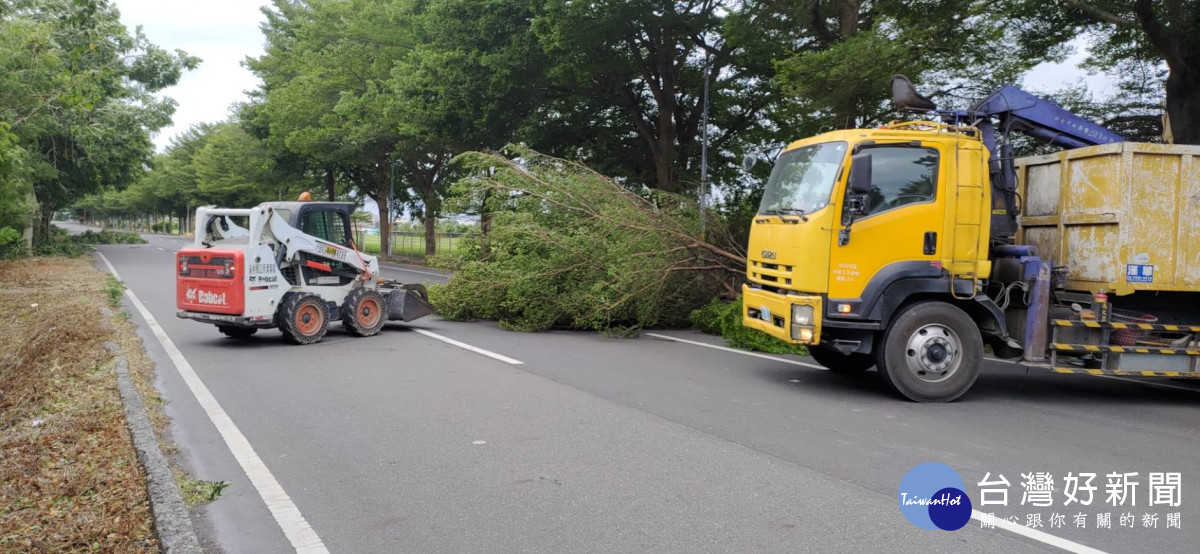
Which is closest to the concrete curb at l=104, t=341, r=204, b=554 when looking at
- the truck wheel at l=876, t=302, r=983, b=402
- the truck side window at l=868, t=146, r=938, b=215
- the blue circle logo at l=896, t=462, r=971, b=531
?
the blue circle logo at l=896, t=462, r=971, b=531

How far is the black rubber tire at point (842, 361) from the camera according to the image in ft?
33.1

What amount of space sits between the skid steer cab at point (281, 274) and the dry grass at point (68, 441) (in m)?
1.26

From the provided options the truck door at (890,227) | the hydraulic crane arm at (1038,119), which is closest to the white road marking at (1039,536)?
the truck door at (890,227)

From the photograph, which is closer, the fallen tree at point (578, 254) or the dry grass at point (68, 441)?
the dry grass at point (68, 441)

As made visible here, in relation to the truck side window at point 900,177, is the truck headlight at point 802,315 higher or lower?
lower

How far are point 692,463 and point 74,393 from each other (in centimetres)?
625

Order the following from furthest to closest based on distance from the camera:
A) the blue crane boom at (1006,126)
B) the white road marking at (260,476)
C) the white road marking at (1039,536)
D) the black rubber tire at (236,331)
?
the black rubber tire at (236,331) < the blue crane boom at (1006,126) < the white road marking at (260,476) < the white road marking at (1039,536)

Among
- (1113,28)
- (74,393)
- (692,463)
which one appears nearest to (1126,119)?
(1113,28)

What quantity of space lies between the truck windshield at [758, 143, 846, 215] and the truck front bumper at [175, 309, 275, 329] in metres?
7.05

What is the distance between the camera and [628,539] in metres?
4.61

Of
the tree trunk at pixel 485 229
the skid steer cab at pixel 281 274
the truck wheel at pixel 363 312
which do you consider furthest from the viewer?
the tree trunk at pixel 485 229

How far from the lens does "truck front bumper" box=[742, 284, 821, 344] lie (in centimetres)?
830

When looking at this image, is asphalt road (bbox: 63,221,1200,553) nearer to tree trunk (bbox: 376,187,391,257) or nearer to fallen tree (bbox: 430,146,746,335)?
fallen tree (bbox: 430,146,746,335)

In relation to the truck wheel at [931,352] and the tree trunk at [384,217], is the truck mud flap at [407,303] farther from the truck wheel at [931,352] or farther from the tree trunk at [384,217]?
the tree trunk at [384,217]
